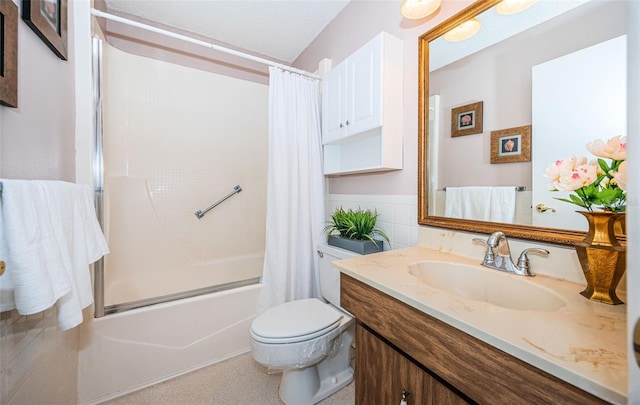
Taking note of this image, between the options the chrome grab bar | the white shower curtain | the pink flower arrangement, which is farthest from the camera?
the chrome grab bar

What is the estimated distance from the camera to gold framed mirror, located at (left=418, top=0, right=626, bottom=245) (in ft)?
2.80

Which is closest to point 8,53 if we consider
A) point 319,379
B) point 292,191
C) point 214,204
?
point 292,191

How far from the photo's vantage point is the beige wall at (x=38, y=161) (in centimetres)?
75

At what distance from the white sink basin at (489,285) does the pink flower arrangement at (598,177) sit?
10.9 inches

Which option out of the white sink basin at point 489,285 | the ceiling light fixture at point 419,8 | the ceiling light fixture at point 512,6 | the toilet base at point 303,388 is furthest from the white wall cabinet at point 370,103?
the toilet base at point 303,388

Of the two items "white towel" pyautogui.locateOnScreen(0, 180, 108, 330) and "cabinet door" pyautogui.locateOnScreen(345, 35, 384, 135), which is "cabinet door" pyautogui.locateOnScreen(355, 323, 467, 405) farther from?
"cabinet door" pyautogui.locateOnScreen(345, 35, 384, 135)

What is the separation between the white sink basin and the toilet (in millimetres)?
463

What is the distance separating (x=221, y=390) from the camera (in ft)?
4.50

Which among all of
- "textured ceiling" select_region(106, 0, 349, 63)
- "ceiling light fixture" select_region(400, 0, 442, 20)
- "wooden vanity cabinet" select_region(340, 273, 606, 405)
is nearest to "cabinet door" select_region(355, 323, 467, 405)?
"wooden vanity cabinet" select_region(340, 273, 606, 405)

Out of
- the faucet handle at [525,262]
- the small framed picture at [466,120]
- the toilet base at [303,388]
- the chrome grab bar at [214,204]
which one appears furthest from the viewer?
the chrome grab bar at [214,204]

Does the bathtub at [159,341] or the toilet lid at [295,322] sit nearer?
the toilet lid at [295,322]

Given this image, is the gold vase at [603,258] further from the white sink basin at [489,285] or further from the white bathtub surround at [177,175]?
the white bathtub surround at [177,175]

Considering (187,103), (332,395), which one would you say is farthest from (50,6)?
(332,395)

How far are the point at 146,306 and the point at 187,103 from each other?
5.04 feet
